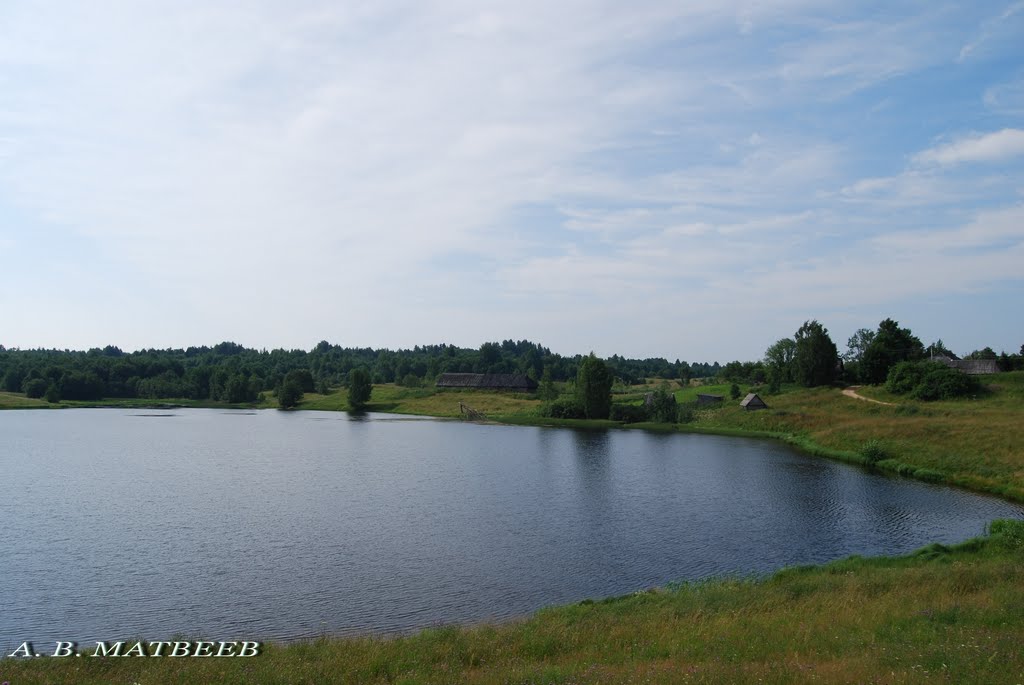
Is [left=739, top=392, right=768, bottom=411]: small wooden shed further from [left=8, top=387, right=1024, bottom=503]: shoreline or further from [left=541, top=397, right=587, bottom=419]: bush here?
[left=541, top=397, right=587, bottom=419]: bush

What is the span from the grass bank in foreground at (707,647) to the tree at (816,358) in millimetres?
73409

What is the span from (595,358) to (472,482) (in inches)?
1930

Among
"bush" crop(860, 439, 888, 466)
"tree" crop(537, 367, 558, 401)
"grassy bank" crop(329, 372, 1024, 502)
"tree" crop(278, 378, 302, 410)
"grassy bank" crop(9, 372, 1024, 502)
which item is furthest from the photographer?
"tree" crop(278, 378, 302, 410)

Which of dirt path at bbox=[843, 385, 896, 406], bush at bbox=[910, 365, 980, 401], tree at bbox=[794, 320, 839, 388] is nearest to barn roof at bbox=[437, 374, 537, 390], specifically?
tree at bbox=[794, 320, 839, 388]

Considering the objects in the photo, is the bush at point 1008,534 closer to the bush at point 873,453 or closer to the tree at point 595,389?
the bush at point 873,453

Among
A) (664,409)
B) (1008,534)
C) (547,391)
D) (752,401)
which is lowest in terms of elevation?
(1008,534)

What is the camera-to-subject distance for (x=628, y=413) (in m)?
87.5

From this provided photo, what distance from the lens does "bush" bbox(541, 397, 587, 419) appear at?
91.4 m

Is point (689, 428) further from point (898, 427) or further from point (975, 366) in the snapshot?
point (975, 366)

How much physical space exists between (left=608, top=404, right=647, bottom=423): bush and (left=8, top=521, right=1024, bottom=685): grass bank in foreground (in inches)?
2656

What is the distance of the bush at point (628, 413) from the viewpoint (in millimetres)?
86688

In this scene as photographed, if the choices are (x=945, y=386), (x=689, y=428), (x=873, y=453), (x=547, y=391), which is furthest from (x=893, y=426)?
(x=547, y=391)

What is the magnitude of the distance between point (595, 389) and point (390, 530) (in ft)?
204

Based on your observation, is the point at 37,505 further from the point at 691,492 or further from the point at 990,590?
the point at 990,590
